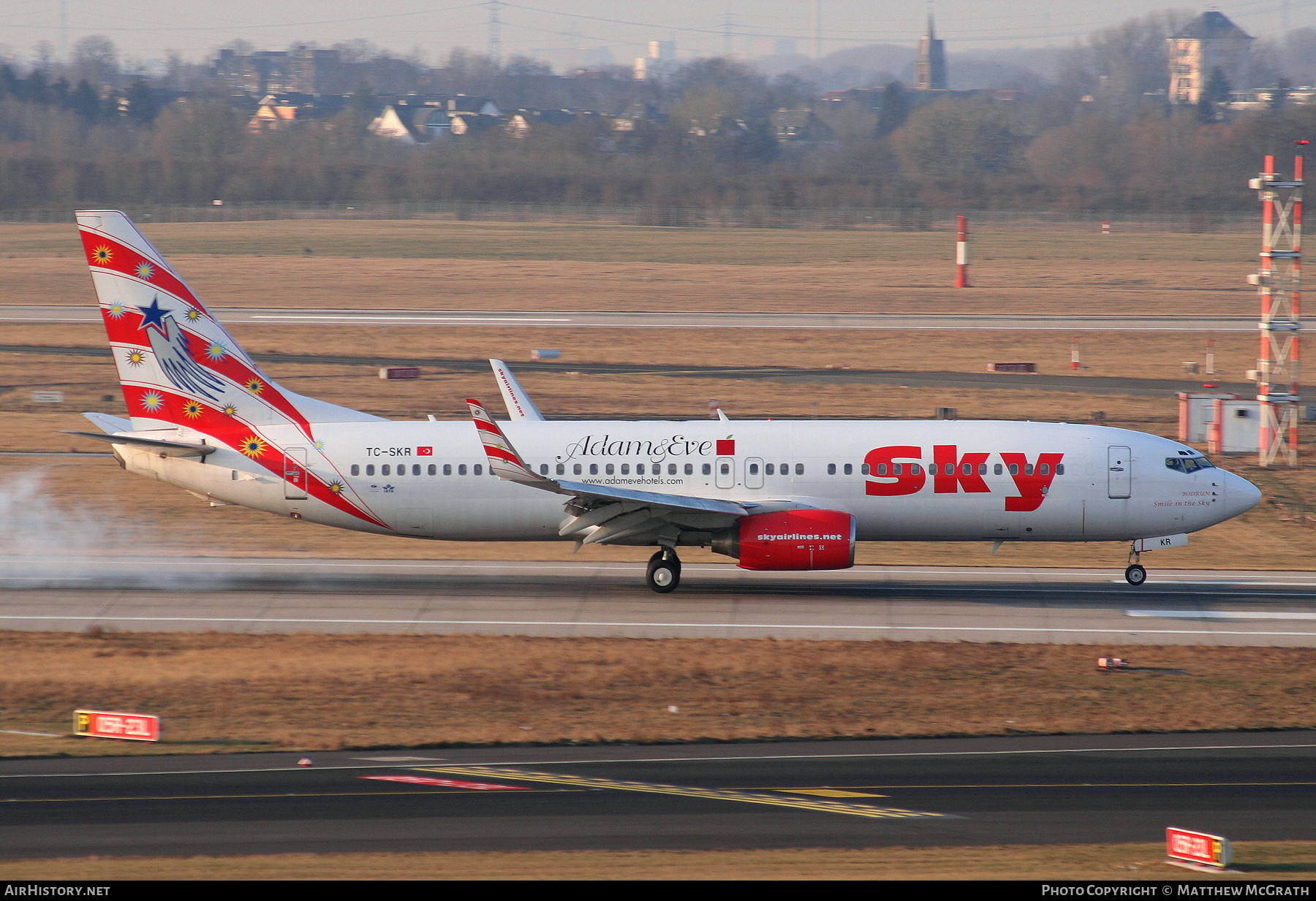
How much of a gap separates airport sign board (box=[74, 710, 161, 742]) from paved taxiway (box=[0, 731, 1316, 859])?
0.95 metres

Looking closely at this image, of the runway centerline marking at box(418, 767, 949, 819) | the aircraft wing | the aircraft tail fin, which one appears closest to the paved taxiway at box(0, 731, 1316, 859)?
the runway centerline marking at box(418, 767, 949, 819)

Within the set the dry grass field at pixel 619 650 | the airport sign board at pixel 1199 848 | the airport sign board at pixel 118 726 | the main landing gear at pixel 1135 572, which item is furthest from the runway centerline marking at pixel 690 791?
the main landing gear at pixel 1135 572

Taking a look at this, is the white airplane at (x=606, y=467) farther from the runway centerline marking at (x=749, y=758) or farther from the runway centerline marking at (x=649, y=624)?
the runway centerline marking at (x=749, y=758)

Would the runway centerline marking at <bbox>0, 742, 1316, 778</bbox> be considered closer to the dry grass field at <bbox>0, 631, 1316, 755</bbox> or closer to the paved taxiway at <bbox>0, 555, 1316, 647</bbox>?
the dry grass field at <bbox>0, 631, 1316, 755</bbox>

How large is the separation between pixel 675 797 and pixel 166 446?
67.2ft

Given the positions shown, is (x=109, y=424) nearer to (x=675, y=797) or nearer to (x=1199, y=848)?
(x=675, y=797)

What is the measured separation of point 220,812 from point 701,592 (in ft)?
57.6

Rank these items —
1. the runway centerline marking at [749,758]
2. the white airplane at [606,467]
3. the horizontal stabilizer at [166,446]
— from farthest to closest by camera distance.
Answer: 1. the horizontal stabilizer at [166,446]
2. the white airplane at [606,467]
3. the runway centerline marking at [749,758]

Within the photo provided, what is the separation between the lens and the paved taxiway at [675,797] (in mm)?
19734

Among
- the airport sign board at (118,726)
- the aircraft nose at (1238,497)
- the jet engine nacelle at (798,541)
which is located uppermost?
the aircraft nose at (1238,497)

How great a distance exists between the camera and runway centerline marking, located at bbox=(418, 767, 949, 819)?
20.9m

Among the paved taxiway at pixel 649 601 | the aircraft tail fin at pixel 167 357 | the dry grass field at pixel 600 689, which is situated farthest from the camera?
the aircraft tail fin at pixel 167 357

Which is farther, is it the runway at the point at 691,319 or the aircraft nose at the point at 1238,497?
the runway at the point at 691,319

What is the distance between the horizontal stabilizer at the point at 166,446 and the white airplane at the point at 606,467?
70 mm
